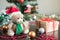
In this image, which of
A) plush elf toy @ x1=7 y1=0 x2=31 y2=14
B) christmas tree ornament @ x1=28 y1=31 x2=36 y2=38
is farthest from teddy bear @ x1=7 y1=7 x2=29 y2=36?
plush elf toy @ x1=7 y1=0 x2=31 y2=14

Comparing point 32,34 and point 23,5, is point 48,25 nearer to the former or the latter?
point 32,34

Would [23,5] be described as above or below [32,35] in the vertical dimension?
above

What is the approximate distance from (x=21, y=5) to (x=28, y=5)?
0.19 feet

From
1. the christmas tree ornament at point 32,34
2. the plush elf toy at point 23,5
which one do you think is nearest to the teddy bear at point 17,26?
the christmas tree ornament at point 32,34

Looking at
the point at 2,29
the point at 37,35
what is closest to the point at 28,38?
the point at 37,35

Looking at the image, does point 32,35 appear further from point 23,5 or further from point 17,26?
point 23,5

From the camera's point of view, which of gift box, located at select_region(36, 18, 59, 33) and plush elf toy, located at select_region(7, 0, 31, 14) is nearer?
gift box, located at select_region(36, 18, 59, 33)

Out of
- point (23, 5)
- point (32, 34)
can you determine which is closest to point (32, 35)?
point (32, 34)

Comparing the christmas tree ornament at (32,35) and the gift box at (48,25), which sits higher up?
the gift box at (48,25)

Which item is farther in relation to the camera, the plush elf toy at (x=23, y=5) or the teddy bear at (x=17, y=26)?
the plush elf toy at (x=23, y=5)

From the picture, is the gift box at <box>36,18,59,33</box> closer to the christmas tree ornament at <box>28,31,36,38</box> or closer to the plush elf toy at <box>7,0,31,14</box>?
the christmas tree ornament at <box>28,31,36,38</box>

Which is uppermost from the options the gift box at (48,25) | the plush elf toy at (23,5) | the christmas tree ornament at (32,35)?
the plush elf toy at (23,5)

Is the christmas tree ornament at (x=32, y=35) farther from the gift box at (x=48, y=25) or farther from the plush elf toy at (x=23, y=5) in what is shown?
the plush elf toy at (x=23, y=5)

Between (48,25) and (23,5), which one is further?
(23,5)
